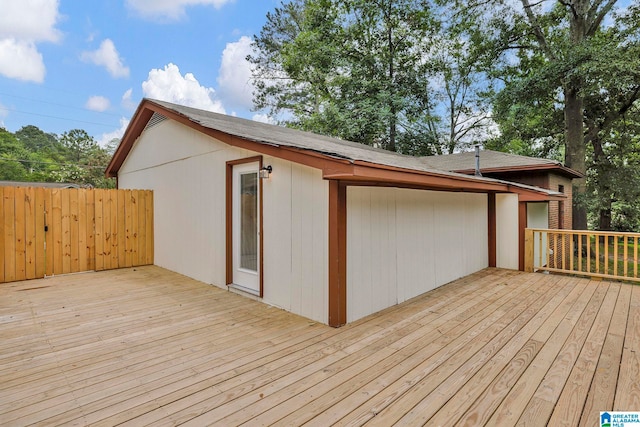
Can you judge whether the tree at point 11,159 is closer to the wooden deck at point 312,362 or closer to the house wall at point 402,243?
the wooden deck at point 312,362

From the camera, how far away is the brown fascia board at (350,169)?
9.57ft

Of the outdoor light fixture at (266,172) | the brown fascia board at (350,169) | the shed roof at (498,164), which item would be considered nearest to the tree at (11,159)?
the brown fascia board at (350,169)

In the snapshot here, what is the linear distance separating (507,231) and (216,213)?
5.98 meters

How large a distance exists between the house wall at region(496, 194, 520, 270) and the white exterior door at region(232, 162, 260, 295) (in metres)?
5.32

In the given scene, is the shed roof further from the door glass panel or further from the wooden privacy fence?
the wooden privacy fence

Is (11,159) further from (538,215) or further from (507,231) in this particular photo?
(538,215)

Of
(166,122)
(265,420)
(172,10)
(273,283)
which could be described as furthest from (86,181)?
(265,420)

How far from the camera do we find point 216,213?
16.9ft

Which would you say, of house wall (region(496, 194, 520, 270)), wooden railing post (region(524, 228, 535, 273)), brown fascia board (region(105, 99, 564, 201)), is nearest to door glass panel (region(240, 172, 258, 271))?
brown fascia board (region(105, 99, 564, 201))

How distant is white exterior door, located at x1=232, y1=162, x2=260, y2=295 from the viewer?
448cm

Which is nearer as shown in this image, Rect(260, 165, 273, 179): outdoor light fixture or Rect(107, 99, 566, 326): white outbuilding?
Rect(107, 99, 566, 326): white outbuilding

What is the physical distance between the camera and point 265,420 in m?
1.89

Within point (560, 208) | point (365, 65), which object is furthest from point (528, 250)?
point (365, 65)

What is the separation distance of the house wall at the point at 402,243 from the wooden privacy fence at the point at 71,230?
5552 millimetres
